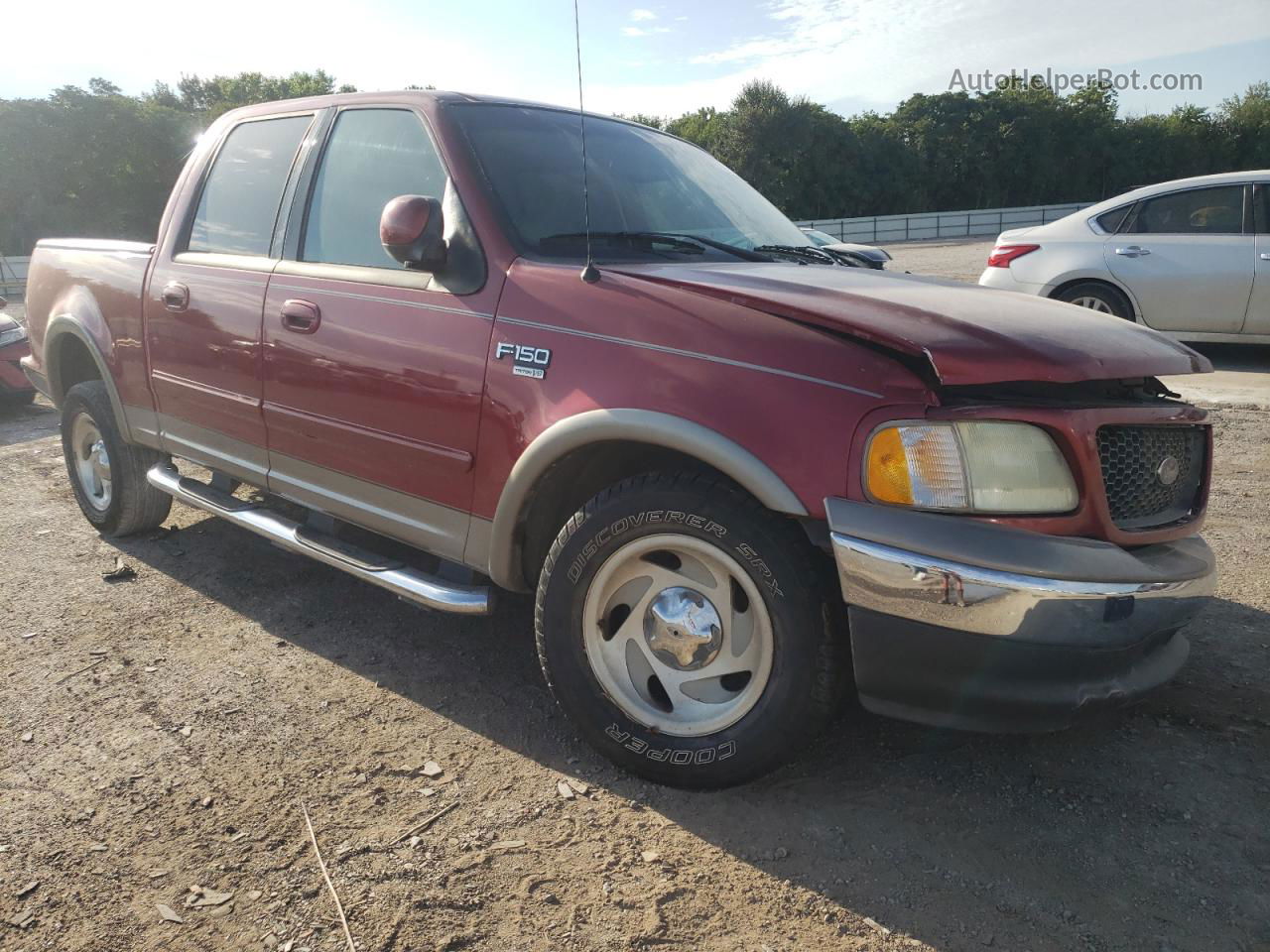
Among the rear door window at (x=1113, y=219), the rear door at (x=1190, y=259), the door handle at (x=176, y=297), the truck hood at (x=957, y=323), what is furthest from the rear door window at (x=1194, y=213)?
the door handle at (x=176, y=297)

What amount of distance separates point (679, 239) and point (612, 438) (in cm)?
97

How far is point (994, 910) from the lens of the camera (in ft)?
6.84

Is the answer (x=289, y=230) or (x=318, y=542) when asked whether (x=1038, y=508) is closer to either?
(x=318, y=542)

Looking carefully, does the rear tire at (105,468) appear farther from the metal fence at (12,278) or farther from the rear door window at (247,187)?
the metal fence at (12,278)

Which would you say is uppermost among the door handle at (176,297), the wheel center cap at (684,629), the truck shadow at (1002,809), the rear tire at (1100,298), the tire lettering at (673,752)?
the door handle at (176,297)

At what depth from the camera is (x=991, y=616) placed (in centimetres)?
203

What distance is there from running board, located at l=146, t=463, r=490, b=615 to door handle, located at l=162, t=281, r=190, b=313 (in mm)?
763

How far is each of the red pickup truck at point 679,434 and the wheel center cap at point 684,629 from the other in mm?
11

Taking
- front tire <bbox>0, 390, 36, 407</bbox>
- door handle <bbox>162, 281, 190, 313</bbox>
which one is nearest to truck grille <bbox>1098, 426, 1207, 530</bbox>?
door handle <bbox>162, 281, 190, 313</bbox>

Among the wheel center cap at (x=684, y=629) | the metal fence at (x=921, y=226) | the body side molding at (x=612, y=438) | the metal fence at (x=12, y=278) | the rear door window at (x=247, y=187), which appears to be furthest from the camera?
the metal fence at (x=921, y=226)

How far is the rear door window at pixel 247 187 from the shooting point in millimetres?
3646

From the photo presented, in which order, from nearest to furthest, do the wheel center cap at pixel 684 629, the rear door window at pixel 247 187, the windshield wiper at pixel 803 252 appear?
the wheel center cap at pixel 684 629 < the windshield wiper at pixel 803 252 < the rear door window at pixel 247 187

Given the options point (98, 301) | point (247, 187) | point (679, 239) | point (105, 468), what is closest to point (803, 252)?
point (679, 239)

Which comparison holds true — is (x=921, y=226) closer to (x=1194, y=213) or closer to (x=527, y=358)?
(x=1194, y=213)
